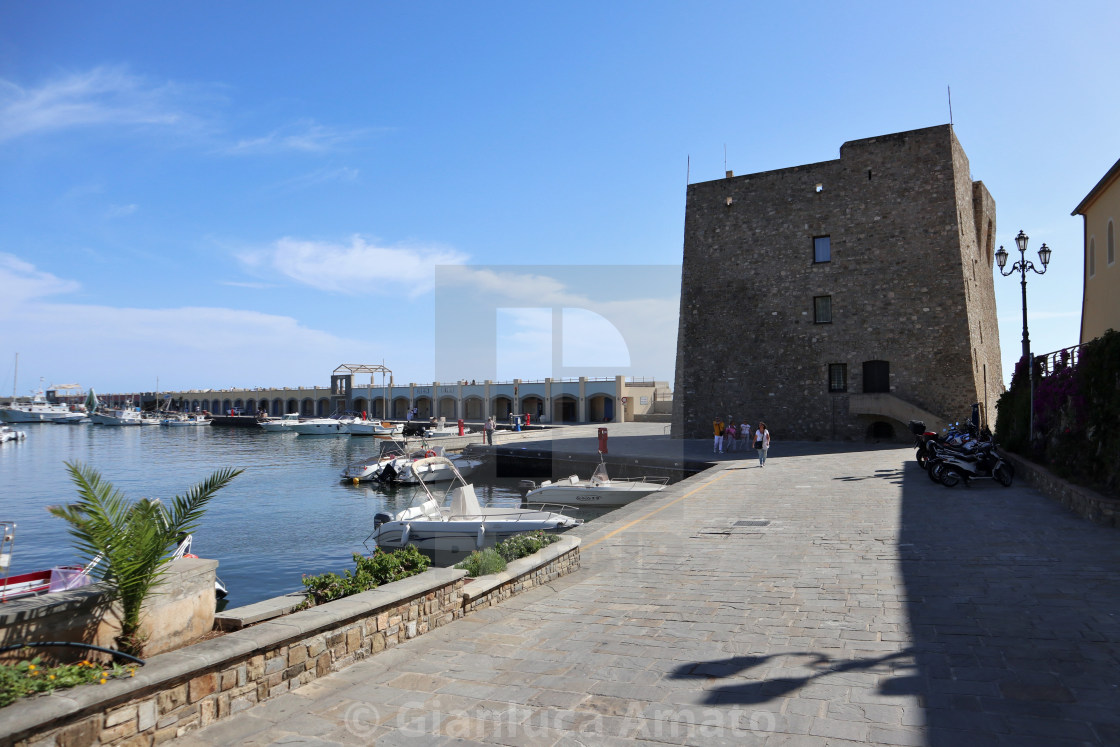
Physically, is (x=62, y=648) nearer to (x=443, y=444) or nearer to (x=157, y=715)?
(x=157, y=715)

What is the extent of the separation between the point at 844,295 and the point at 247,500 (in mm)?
25408

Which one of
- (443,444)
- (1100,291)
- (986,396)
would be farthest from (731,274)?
(443,444)

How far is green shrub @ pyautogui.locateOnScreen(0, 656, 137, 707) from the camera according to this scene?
10.8 ft

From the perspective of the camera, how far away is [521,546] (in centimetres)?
801

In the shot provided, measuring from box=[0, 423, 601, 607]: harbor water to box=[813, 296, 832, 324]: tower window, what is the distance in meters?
14.8

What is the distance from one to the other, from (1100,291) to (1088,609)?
16.6 m

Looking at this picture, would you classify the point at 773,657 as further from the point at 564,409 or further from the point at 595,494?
the point at 564,409

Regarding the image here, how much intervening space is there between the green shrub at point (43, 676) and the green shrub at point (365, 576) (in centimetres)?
176

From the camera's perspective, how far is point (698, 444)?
94.9ft

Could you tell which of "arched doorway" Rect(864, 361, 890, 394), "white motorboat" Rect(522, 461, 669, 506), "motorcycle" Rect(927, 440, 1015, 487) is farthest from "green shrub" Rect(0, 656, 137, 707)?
"arched doorway" Rect(864, 361, 890, 394)

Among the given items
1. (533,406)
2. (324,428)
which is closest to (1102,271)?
(533,406)

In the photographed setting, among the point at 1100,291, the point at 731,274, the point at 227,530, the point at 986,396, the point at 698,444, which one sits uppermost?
the point at 731,274

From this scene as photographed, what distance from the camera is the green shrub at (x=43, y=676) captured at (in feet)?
10.8

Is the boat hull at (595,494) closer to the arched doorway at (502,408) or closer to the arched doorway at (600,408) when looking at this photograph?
the arched doorway at (600,408)
